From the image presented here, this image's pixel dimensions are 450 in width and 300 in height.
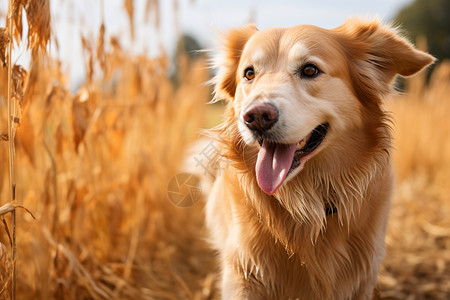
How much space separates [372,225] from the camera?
180cm

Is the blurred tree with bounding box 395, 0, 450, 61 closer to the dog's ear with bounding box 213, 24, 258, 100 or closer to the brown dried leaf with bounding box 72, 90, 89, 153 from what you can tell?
the dog's ear with bounding box 213, 24, 258, 100

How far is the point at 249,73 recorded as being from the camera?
1793 mm

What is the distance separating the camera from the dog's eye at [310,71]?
65.3 inches

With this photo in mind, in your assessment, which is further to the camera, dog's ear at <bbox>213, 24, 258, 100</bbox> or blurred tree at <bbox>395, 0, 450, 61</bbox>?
blurred tree at <bbox>395, 0, 450, 61</bbox>

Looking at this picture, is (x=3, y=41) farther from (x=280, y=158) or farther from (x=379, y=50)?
(x=379, y=50)

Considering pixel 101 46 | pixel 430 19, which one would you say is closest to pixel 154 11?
pixel 101 46

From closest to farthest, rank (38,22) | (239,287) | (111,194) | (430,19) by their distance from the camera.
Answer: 1. (38,22)
2. (239,287)
3. (111,194)
4. (430,19)

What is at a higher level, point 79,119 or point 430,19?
point 430,19

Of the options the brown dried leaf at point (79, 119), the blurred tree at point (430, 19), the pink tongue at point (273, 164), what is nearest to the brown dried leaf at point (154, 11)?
the brown dried leaf at point (79, 119)

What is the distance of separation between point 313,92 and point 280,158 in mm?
312

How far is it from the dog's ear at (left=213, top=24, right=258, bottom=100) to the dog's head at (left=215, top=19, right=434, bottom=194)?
5cm

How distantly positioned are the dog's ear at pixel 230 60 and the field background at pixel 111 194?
65 centimetres

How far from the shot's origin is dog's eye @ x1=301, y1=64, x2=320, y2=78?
5.44 feet

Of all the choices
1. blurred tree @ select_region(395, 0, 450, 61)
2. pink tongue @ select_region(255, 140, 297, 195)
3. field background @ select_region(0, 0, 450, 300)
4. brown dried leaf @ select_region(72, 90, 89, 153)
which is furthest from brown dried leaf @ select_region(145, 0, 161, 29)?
blurred tree @ select_region(395, 0, 450, 61)
